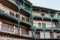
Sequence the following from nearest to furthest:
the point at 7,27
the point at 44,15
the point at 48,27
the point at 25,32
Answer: the point at 7,27 → the point at 25,32 → the point at 48,27 → the point at 44,15

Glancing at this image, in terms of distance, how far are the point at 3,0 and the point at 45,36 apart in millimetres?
18174

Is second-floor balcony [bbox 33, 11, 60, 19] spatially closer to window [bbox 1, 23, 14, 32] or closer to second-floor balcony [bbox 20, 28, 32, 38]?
second-floor balcony [bbox 20, 28, 32, 38]

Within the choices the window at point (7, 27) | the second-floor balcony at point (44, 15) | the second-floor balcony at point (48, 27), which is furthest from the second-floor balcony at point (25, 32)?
the second-floor balcony at point (44, 15)

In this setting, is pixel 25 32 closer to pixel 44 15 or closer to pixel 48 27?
pixel 48 27

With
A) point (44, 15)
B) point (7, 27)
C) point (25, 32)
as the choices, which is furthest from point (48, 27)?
point (7, 27)

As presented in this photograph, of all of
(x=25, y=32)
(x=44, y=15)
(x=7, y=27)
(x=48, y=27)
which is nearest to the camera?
(x=7, y=27)

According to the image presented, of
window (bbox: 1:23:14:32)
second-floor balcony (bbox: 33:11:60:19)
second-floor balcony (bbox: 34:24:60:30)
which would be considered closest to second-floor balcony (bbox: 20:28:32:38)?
second-floor balcony (bbox: 34:24:60:30)

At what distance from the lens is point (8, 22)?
29.4 m

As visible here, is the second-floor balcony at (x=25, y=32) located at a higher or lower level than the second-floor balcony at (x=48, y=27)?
lower

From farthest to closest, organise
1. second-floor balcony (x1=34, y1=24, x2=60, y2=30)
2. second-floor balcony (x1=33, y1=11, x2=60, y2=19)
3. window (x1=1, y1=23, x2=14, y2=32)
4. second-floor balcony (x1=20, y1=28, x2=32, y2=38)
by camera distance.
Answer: second-floor balcony (x1=33, y1=11, x2=60, y2=19) < second-floor balcony (x1=34, y1=24, x2=60, y2=30) < second-floor balcony (x1=20, y1=28, x2=32, y2=38) < window (x1=1, y1=23, x2=14, y2=32)

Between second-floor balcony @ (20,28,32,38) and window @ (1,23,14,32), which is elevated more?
window @ (1,23,14,32)

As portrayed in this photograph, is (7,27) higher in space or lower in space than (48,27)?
lower

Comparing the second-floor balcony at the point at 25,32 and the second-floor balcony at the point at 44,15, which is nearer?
the second-floor balcony at the point at 25,32

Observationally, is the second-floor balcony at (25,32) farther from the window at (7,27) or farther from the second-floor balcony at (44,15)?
the second-floor balcony at (44,15)
